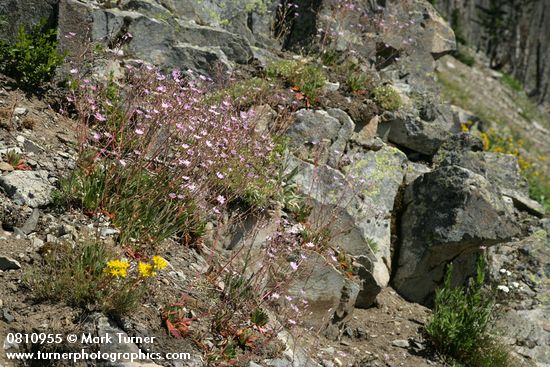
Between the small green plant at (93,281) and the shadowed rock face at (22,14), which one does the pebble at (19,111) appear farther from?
the small green plant at (93,281)

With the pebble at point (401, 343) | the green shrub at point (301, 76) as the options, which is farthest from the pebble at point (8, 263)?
the green shrub at point (301, 76)

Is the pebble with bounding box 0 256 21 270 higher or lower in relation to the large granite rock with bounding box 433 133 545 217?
lower

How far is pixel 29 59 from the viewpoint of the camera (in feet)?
20.6

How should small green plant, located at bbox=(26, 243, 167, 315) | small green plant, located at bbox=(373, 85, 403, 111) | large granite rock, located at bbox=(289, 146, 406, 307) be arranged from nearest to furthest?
1. small green plant, located at bbox=(26, 243, 167, 315)
2. large granite rock, located at bbox=(289, 146, 406, 307)
3. small green plant, located at bbox=(373, 85, 403, 111)

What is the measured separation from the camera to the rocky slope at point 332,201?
4.75 meters

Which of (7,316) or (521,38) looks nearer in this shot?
(7,316)

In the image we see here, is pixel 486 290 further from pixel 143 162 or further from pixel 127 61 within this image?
pixel 127 61

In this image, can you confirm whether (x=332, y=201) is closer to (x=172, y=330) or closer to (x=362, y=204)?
(x=362, y=204)

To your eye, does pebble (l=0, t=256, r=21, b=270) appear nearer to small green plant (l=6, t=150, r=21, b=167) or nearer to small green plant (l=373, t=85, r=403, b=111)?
small green plant (l=6, t=150, r=21, b=167)

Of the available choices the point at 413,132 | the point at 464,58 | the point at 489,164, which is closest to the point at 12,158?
the point at 413,132

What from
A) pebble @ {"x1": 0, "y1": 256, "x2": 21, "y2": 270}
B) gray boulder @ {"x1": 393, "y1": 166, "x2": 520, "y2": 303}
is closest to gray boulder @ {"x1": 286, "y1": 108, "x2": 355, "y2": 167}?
gray boulder @ {"x1": 393, "y1": 166, "x2": 520, "y2": 303}

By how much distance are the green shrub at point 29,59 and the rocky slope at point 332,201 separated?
0.26 meters

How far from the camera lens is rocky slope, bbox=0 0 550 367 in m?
4.75

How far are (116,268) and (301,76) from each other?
18.4 ft
